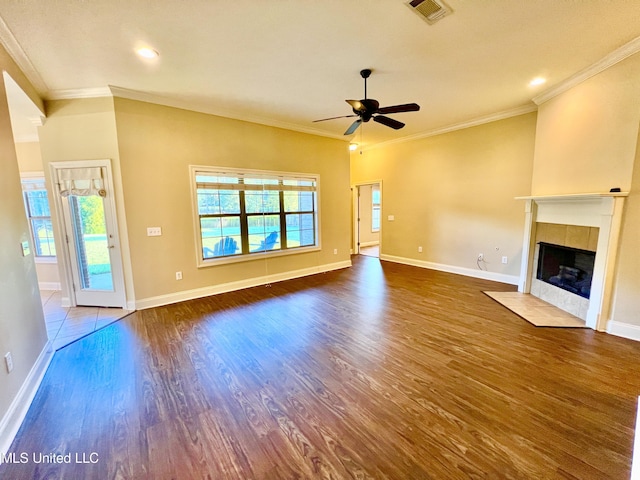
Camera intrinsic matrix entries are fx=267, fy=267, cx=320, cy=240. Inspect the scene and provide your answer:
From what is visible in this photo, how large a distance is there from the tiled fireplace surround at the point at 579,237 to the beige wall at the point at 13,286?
5.52 meters

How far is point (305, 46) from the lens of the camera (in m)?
2.64

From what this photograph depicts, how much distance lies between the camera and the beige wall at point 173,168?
3.71 meters

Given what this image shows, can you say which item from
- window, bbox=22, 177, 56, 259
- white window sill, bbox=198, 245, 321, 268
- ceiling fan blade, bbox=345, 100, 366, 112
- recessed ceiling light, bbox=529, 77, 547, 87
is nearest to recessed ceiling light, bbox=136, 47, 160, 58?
ceiling fan blade, bbox=345, 100, 366, 112

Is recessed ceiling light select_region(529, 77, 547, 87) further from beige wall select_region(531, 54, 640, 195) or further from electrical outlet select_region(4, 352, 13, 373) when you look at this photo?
electrical outlet select_region(4, 352, 13, 373)

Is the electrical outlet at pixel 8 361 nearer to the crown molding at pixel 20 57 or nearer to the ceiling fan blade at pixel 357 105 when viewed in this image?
the crown molding at pixel 20 57

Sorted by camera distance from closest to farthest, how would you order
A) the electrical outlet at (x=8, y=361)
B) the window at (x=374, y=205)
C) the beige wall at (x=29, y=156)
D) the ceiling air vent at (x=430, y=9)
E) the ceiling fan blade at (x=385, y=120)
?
the electrical outlet at (x=8, y=361) < the ceiling air vent at (x=430, y=9) < the ceiling fan blade at (x=385, y=120) < the beige wall at (x=29, y=156) < the window at (x=374, y=205)

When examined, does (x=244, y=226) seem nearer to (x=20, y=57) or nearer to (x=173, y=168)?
(x=173, y=168)

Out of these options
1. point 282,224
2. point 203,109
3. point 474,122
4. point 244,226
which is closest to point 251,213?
point 244,226

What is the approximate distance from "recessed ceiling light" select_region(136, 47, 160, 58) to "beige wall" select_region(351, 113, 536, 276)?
202 inches

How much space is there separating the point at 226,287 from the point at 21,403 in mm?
2784

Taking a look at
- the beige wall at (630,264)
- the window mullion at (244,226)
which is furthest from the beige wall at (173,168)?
the beige wall at (630,264)

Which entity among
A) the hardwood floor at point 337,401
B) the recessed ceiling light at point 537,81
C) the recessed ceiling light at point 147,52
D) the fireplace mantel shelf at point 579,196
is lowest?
the hardwood floor at point 337,401

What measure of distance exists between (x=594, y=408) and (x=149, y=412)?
3.24 meters

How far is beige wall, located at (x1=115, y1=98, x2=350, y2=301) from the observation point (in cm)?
371
